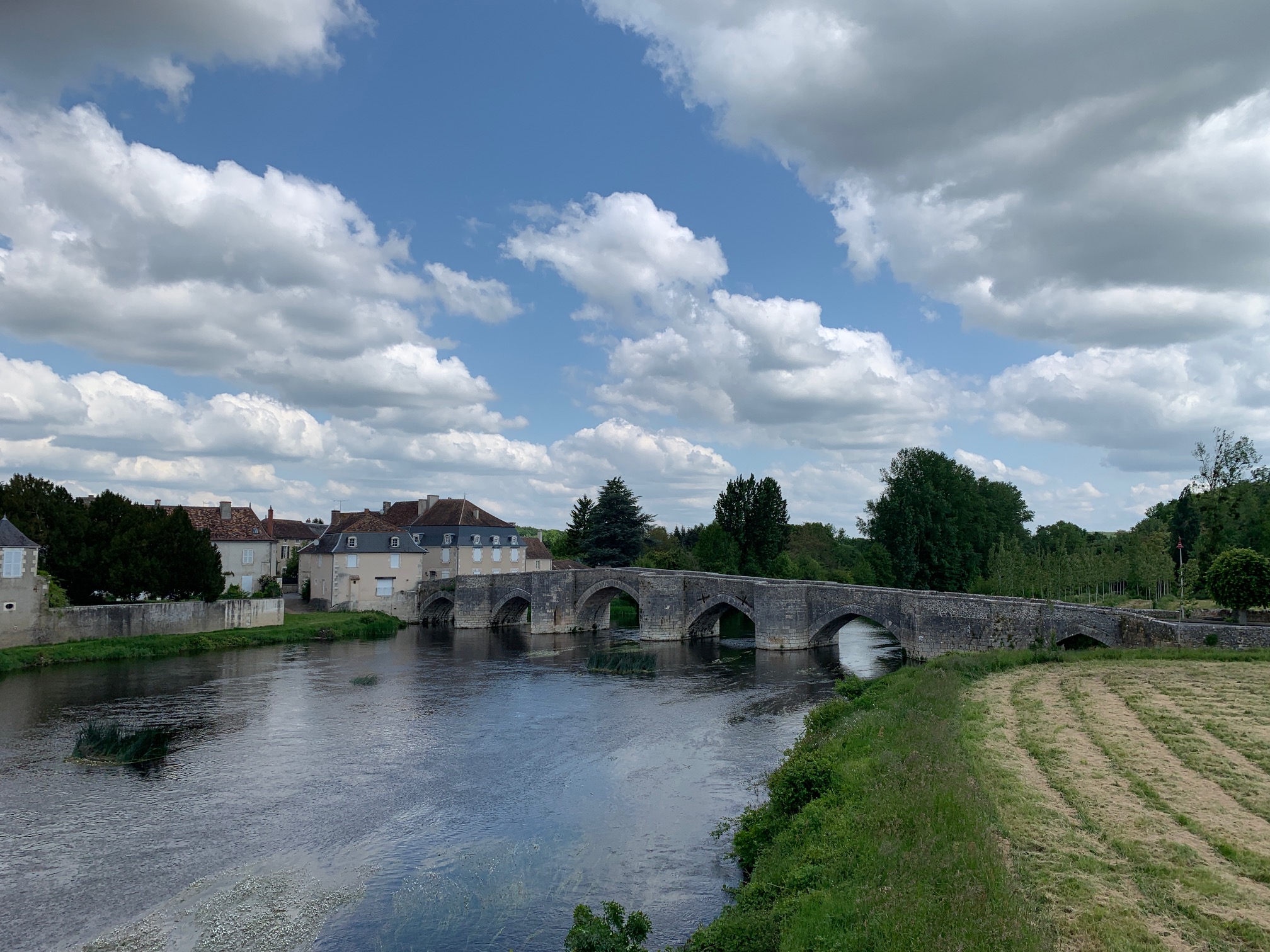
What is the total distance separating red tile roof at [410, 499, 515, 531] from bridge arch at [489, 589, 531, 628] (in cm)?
763

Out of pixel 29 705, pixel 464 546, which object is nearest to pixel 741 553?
pixel 464 546

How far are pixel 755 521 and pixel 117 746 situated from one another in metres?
43.1

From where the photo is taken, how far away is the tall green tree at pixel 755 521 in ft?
182

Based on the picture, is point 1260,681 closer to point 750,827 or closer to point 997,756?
point 997,756

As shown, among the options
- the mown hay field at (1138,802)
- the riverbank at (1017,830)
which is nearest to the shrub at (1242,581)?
the mown hay field at (1138,802)

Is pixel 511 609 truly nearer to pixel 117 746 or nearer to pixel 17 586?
pixel 17 586

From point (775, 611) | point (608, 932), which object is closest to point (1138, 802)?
point (608, 932)

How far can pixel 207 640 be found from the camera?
1389 inches

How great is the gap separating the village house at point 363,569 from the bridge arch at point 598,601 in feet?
39.9

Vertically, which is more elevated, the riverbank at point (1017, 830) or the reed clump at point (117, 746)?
the riverbank at point (1017, 830)

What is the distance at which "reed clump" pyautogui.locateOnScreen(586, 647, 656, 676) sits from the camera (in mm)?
30672

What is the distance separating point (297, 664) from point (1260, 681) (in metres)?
30.6

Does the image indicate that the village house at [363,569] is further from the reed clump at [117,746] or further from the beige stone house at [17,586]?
the reed clump at [117,746]

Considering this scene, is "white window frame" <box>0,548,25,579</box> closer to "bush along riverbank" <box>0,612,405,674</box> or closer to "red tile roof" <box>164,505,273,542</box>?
"bush along riverbank" <box>0,612,405,674</box>
